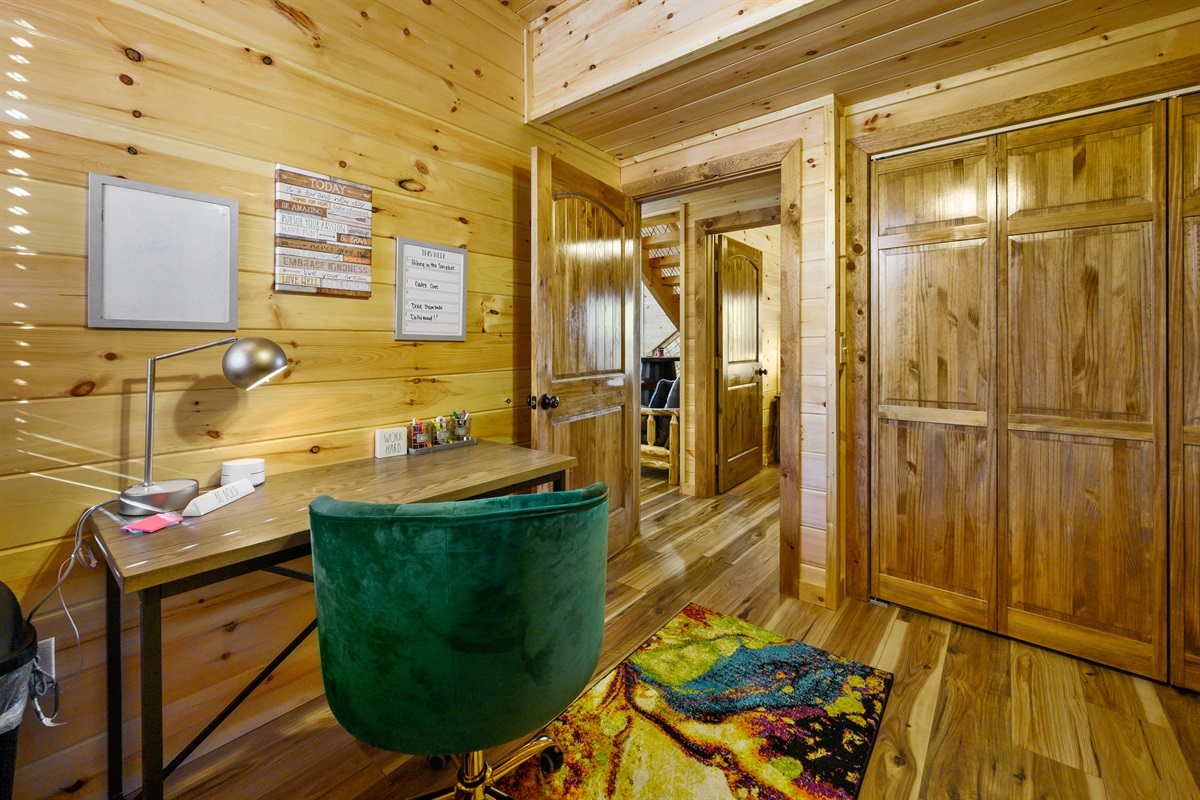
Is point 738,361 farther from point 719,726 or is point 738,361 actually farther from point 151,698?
point 151,698

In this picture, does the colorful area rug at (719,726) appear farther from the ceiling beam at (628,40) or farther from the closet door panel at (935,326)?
the ceiling beam at (628,40)

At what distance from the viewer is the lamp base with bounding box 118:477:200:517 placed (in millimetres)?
1247

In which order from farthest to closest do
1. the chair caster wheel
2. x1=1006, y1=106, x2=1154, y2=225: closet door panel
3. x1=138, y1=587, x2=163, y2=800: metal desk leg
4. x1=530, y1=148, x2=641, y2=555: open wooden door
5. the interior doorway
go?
the interior doorway → x1=530, y1=148, x2=641, y2=555: open wooden door → x1=1006, y1=106, x2=1154, y2=225: closet door panel → the chair caster wheel → x1=138, y1=587, x2=163, y2=800: metal desk leg

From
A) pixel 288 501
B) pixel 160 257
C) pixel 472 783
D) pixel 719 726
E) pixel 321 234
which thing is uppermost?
pixel 321 234

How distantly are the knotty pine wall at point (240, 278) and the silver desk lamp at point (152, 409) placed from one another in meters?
0.19

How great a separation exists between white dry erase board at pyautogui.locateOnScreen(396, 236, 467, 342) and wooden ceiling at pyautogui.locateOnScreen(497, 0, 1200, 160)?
0.94m

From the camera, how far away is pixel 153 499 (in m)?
1.25

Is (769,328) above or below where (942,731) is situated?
above

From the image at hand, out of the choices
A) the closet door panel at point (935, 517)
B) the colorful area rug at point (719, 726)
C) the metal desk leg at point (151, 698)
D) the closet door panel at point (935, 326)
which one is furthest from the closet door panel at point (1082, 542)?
the metal desk leg at point (151, 698)

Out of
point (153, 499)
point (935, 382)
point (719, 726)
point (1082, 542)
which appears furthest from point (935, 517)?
point (153, 499)

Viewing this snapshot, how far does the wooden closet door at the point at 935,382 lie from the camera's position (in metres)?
2.12

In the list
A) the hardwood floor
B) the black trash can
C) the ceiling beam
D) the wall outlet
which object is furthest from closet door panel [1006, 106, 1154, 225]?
the wall outlet

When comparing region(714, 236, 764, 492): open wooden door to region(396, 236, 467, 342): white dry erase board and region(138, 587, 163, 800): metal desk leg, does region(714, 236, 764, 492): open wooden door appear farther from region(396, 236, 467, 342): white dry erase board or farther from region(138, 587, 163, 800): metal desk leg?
region(138, 587, 163, 800): metal desk leg

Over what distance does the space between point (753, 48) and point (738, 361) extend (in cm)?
290
